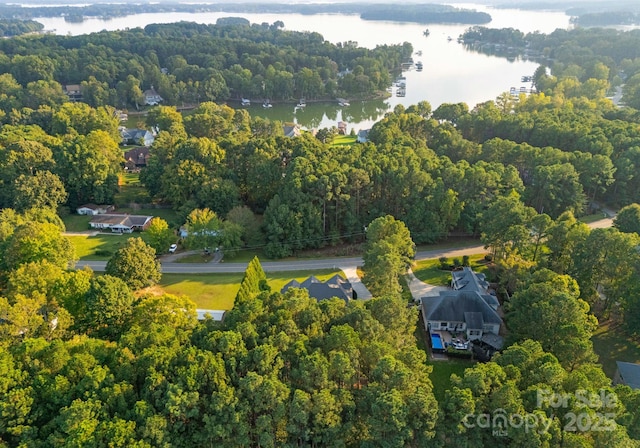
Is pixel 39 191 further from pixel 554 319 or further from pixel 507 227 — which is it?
pixel 554 319

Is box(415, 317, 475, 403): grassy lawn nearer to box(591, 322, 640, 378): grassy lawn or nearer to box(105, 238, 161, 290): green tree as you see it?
box(591, 322, 640, 378): grassy lawn

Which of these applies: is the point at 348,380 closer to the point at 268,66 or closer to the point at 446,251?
the point at 446,251

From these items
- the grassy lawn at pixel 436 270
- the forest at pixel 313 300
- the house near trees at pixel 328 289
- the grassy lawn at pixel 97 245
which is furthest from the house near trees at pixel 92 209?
the grassy lawn at pixel 436 270

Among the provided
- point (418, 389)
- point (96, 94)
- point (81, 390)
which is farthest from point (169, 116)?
point (418, 389)

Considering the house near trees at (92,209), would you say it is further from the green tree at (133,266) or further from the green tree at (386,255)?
the green tree at (386,255)

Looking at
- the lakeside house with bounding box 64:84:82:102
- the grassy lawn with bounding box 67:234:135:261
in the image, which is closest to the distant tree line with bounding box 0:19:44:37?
the lakeside house with bounding box 64:84:82:102
